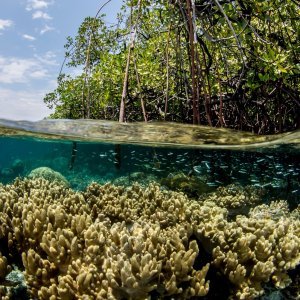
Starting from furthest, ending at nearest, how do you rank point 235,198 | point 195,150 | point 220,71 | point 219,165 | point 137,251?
1. point 219,165
2. point 195,150
3. point 220,71
4. point 235,198
5. point 137,251

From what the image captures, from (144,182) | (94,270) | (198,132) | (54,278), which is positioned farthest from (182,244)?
(144,182)

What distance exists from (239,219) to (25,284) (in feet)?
10.0

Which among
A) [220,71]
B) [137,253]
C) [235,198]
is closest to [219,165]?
[220,71]

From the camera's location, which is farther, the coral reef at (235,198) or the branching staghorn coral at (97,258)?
the coral reef at (235,198)

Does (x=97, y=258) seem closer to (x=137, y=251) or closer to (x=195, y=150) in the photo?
(x=137, y=251)

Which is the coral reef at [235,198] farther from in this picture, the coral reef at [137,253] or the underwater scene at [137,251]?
the coral reef at [137,253]

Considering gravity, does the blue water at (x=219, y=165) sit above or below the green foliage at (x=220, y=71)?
below

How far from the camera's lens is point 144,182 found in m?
13.7

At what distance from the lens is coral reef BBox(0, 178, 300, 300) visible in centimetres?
336

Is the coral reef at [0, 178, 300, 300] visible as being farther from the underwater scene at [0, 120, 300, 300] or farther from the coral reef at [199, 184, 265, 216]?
the coral reef at [199, 184, 265, 216]

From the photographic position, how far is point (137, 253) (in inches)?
137

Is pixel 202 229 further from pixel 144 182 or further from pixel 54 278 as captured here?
pixel 144 182

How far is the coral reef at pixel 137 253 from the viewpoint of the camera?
3.36m

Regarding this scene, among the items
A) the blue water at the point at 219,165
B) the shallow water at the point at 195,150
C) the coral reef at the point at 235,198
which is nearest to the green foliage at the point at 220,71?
the shallow water at the point at 195,150
